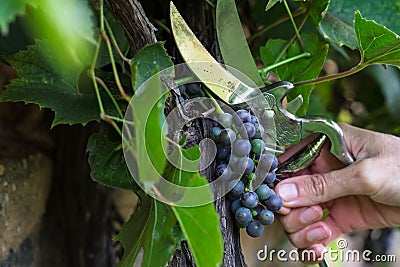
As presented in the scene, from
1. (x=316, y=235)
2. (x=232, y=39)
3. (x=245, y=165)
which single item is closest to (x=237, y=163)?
(x=245, y=165)

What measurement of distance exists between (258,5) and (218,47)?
21 cm

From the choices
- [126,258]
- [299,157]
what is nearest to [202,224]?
[126,258]

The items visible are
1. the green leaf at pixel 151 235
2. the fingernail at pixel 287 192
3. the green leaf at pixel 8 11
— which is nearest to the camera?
the green leaf at pixel 8 11

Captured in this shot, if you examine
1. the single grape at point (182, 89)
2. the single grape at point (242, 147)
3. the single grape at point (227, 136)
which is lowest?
the single grape at point (242, 147)

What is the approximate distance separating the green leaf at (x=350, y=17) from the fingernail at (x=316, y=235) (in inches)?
8.0

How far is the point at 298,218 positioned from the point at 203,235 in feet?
0.83

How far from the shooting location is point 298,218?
546mm

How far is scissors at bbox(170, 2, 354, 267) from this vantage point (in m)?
0.42

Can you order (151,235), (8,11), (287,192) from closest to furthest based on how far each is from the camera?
(8,11)
(151,235)
(287,192)

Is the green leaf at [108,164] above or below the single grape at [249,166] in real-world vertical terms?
above

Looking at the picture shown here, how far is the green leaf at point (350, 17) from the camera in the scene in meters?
0.56

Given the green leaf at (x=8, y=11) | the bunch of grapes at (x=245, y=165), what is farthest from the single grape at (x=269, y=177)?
the green leaf at (x=8, y=11)

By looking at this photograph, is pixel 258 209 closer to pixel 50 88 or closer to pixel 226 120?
pixel 226 120

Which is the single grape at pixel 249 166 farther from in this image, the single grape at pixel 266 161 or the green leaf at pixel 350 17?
the green leaf at pixel 350 17
